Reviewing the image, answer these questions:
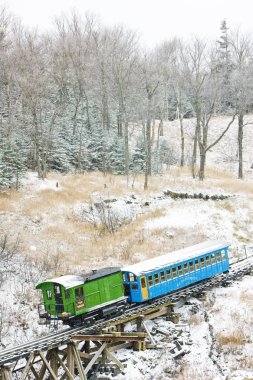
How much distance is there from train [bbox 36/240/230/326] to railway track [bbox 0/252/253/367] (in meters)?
0.33

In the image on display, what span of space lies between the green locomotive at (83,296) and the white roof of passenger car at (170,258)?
1.50m

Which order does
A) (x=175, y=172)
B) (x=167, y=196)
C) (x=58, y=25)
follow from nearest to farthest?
(x=167, y=196) < (x=175, y=172) < (x=58, y=25)

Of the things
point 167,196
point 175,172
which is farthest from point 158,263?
point 175,172

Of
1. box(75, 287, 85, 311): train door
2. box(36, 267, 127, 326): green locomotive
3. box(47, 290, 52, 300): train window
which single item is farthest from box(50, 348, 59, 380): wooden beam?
box(47, 290, 52, 300): train window

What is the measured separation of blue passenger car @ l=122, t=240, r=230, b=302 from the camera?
19922 mm

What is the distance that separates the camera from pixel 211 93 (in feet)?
136

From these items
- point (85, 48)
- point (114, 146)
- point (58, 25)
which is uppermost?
point (58, 25)

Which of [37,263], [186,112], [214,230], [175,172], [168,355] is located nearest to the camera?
[168,355]

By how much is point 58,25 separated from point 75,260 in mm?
40045

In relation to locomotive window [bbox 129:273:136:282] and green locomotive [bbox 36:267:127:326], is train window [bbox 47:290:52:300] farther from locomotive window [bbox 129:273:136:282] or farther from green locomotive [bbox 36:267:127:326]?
locomotive window [bbox 129:273:136:282]

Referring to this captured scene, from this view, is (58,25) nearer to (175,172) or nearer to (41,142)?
(41,142)

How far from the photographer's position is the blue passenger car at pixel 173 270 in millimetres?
19922

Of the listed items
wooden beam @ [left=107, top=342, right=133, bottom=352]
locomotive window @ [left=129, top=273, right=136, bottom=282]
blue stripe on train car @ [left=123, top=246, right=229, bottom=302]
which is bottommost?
wooden beam @ [left=107, top=342, right=133, bottom=352]

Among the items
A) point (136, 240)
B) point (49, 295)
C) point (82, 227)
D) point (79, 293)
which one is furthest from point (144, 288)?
point (82, 227)
